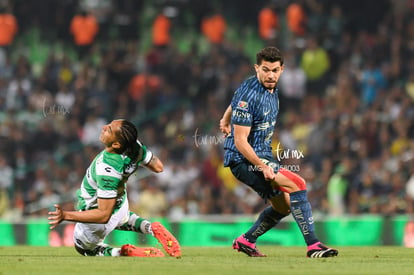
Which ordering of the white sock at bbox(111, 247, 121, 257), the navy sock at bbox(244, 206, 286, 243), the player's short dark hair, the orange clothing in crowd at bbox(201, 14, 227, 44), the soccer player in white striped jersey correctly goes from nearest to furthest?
the soccer player in white striped jersey
the player's short dark hair
the white sock at bbox(111, 247, 121, 257)
the navy sock at bbox(244, 206, 286, 243)
the orange clothing in crowd at bbox(201, 14, 227, 44)

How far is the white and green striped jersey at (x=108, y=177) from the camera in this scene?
9.72 metres

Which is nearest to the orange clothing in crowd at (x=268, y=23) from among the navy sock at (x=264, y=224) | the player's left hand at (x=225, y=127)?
the player's left hand at (x=225, y=127)

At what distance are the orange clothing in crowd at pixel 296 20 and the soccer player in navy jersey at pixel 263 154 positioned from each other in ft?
34.5

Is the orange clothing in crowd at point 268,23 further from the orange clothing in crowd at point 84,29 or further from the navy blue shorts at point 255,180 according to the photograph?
the navy blue shorts at point 255,180

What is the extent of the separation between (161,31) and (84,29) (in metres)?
1.65

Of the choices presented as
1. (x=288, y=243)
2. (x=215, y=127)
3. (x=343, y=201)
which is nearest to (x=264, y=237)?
(x=288, y=243)

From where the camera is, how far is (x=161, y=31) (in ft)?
73.1

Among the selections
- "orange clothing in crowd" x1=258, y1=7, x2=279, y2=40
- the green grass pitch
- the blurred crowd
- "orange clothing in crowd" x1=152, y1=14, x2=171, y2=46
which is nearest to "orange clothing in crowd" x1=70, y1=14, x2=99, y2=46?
the blurred crowd

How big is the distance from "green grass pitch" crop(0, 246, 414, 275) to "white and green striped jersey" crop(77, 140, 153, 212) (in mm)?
599

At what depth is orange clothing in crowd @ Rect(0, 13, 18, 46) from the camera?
73.4 ft

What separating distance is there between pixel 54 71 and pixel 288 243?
713cm

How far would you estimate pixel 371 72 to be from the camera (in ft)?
65.1

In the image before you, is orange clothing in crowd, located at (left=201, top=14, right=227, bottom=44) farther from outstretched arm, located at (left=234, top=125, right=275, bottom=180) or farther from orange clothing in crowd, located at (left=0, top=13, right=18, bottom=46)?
outstretched arm, located at (left=234, top=125, right=275, bottom=180)

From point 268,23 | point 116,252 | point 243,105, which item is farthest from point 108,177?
point 268,23
